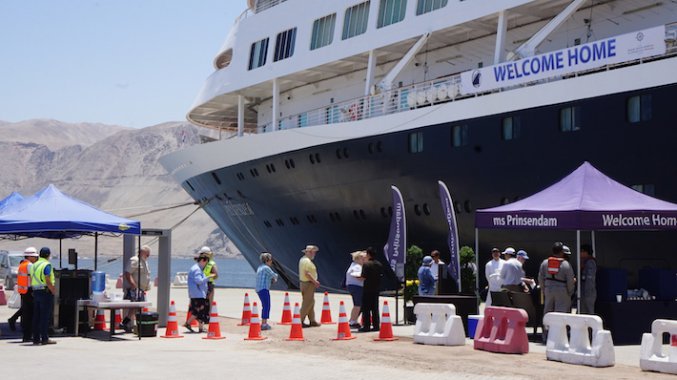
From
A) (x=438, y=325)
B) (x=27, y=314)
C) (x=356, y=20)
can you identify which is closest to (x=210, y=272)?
(x=27, y=314)

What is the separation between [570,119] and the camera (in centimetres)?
1945

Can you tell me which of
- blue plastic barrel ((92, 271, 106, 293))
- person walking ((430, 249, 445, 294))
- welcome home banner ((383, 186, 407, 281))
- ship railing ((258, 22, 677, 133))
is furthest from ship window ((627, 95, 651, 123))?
blue plastic barrel ((92, 271, 106, 293))

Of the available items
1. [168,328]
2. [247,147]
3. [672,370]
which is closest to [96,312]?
[168,328]

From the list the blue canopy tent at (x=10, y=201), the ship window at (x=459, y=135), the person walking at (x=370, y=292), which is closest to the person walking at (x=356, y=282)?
the person walking at (x=370, y=292)

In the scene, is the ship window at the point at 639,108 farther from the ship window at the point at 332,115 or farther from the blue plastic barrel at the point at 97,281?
the ship window at the point at 332,115

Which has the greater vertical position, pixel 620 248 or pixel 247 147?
pixel 247 147

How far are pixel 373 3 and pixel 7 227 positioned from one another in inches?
524

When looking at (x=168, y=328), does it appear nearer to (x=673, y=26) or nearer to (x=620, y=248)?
(x=620, y=248)

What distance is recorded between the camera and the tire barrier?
1227 cm

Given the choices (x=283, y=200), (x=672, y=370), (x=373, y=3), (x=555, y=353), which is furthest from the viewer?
(x=283, y=200)

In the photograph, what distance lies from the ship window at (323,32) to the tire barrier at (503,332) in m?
15.5

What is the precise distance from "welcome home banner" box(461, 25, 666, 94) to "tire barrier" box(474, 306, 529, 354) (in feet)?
24.5

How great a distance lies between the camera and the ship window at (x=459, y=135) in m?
21.7

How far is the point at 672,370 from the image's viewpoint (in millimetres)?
10633
